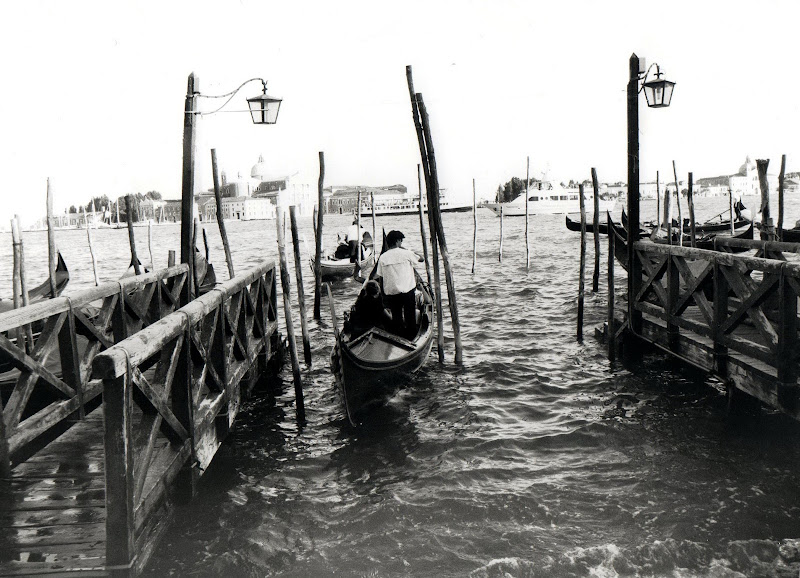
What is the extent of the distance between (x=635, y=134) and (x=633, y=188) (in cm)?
59

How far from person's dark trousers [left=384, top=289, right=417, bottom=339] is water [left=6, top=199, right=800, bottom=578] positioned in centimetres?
70

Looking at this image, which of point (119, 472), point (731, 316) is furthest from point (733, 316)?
point (119, 472)

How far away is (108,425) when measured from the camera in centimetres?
278

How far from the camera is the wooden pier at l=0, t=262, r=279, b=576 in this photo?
2.89 meters

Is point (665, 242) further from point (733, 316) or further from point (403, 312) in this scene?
point (733, 316)

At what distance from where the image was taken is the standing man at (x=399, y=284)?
24.0 feet

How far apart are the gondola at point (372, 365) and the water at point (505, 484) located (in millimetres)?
280

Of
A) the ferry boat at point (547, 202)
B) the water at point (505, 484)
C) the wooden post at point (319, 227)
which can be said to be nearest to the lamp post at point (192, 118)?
the water at point (505, 484)

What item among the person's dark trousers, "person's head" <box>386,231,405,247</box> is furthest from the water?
"person's head" <box>386,231,405,247</box>

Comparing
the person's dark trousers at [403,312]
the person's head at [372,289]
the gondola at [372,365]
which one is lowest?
the gondola at [372,365]

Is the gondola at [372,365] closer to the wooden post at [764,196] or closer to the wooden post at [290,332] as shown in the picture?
the wooden post at [290,332]

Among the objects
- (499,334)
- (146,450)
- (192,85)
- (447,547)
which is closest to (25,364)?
(146,450)

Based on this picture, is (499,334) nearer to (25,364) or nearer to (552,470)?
(552,470)

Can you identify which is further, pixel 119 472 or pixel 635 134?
pixel 635 134
